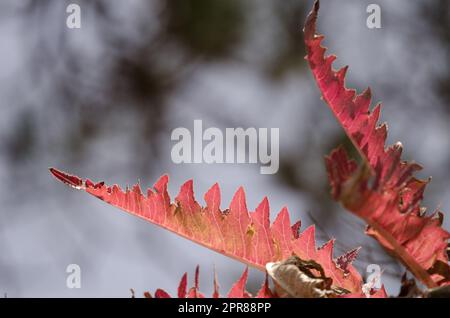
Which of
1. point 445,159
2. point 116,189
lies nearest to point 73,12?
point 445,159

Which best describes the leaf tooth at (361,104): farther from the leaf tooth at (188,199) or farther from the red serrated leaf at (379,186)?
the leaf tooth at (188,199)

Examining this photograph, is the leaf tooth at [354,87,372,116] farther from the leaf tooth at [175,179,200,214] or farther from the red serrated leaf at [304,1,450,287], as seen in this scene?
the leaf tooth at [175,179,200,214]

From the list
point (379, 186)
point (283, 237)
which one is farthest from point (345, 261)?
point (379, 186)

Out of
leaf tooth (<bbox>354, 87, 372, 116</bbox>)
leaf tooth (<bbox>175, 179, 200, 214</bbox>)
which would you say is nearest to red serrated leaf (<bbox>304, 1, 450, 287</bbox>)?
leaf tooth (<bbox>354, 87, 372, 116</bbox>)

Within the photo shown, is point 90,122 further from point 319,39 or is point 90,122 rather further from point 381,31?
point 319,39

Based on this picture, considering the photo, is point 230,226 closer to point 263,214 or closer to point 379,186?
point 263,214

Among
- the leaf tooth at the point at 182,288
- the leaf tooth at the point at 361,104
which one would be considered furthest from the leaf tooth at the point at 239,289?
the leaf tooth at the point at 361,104
